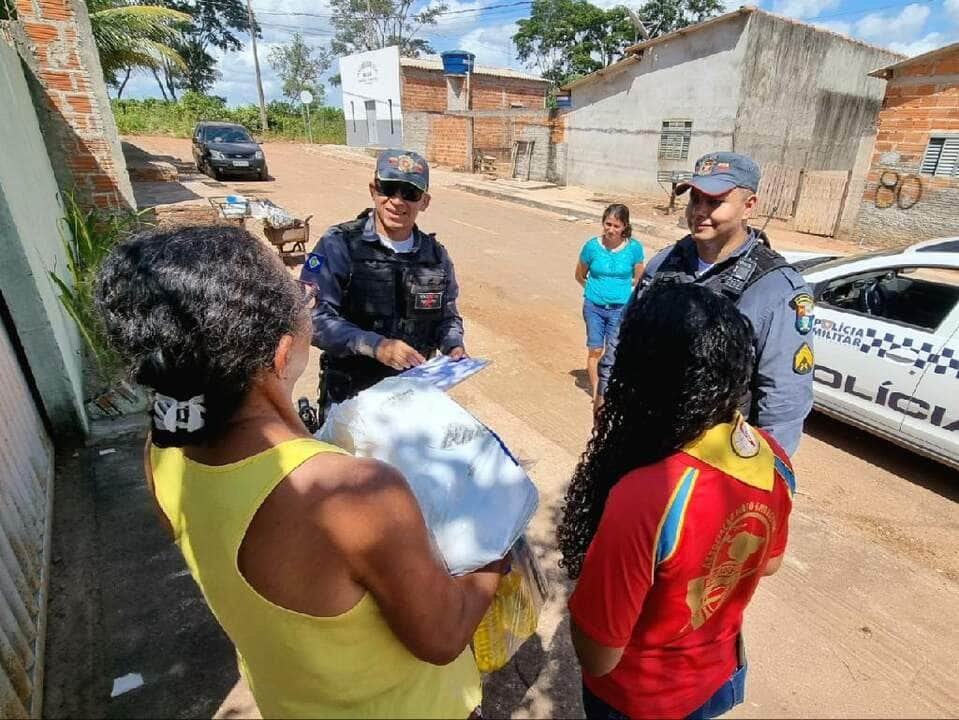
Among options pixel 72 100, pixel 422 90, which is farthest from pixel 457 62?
pixel 72 100

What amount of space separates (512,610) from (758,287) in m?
1.41

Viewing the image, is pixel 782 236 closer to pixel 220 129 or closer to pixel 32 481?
pixel 32 481

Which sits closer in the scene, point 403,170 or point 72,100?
point 403,170

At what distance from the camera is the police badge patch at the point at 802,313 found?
1894 millimetres

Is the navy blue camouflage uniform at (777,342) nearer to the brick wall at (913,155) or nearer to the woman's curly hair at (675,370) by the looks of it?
the woman's curly hair at (675,370)

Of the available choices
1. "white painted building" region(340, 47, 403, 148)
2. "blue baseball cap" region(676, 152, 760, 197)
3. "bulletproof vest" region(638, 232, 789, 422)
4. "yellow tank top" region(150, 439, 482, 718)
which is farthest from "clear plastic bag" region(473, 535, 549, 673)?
"white painted building" region(340, 47, 403, 148)

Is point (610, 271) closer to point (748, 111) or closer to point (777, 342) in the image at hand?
point (777, 342)

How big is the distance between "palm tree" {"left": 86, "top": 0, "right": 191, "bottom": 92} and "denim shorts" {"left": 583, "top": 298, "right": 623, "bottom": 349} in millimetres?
12970

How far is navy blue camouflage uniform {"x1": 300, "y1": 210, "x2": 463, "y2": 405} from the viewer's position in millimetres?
2393

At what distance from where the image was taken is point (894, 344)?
3.46m

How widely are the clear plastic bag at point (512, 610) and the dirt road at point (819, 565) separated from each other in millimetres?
488

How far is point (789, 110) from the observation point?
14195 millimetres

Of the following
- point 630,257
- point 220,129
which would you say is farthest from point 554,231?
point 220,129

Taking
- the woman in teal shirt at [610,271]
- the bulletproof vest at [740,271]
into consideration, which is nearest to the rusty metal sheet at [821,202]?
the woman in teal shirt at [610,271]
